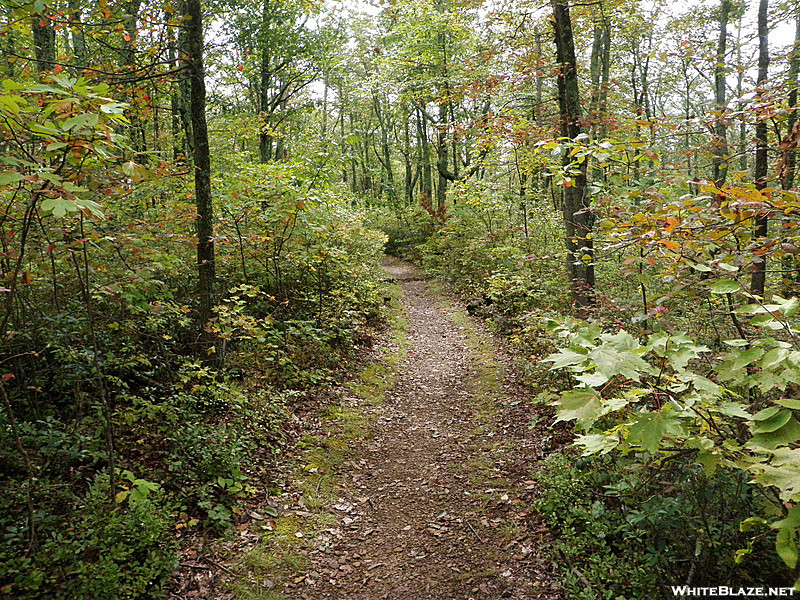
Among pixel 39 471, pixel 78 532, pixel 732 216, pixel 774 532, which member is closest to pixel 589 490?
pixel 774 532

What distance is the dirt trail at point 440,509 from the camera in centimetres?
400

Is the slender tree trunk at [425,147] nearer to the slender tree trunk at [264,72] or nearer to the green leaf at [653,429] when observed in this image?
the slender tree trunk at [264,72]

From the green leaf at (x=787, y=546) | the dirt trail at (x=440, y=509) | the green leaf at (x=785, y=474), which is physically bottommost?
the dirt trail at (x=440, y=509)

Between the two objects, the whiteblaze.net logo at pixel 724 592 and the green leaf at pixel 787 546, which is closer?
the green leaf at pixel 787 546

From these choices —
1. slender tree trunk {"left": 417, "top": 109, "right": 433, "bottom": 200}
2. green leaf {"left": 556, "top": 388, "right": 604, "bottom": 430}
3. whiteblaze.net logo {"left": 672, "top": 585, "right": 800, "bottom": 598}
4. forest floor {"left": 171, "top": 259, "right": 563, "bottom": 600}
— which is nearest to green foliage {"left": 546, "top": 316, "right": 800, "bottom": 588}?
green leaf {"left": 556, "top": 388, "right": 604, "bottom": 430}

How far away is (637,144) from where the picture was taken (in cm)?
378

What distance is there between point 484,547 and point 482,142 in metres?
6.50

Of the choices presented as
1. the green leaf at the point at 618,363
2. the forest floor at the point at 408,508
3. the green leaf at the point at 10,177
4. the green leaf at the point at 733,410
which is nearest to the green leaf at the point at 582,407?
the green leaf at the point at 618,363

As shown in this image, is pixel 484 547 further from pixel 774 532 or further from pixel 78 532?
pixel 78 532

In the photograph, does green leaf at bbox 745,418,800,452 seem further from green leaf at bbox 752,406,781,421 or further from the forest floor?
the forest floor

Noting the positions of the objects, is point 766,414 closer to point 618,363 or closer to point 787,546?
point 787,546

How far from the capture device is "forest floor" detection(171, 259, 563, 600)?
397cm

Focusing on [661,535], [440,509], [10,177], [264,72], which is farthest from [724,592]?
[264,72]

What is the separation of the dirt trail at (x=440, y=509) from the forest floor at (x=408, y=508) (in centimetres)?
1
